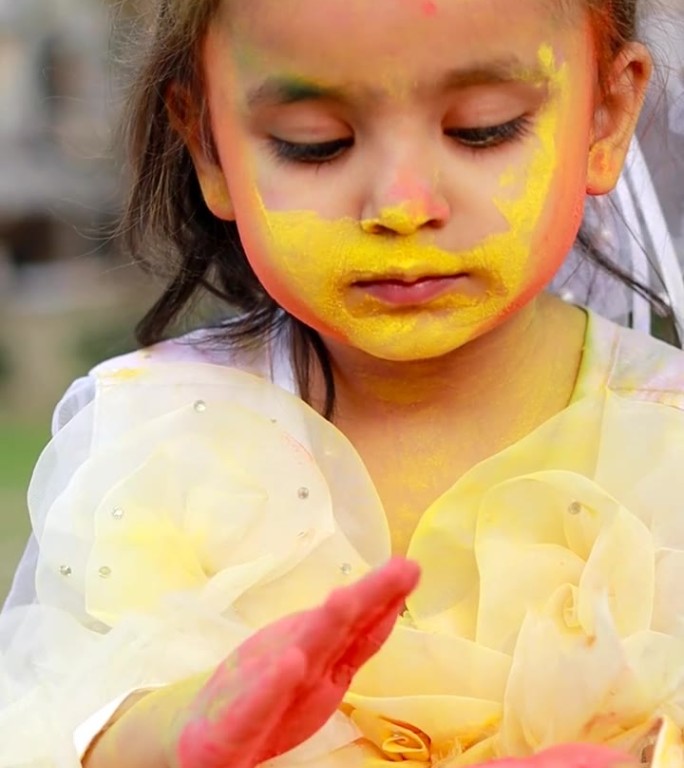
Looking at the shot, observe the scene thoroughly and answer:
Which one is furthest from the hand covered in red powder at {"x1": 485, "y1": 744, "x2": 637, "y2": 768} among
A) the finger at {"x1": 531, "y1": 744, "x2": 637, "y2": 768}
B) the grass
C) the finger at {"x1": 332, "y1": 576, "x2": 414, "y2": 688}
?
the grass

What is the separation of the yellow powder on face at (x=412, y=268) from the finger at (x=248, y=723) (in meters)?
0.35

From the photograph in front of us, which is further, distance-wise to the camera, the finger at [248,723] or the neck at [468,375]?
the neck at [468,375]

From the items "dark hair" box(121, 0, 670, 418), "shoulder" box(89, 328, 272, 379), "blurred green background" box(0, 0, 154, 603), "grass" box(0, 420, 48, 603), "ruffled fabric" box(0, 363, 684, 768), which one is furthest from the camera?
"blurred green background" box(0, 0, 154, 603)

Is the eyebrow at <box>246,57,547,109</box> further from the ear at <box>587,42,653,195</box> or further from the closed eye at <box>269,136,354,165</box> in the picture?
the ear at <box>587,42,653,195</box>

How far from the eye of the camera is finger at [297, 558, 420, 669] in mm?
823

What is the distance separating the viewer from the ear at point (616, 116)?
122 cm

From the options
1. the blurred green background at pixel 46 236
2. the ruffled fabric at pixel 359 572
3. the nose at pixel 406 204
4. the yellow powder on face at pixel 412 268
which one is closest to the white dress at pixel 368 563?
the ruffled fabric at pixel 359 572

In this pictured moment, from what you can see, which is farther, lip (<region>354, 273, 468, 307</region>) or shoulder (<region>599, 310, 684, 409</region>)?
shoulder (<region>599, 310, 684, 409</region>)

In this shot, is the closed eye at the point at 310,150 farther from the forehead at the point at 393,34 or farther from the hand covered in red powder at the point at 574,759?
the hand covered in red powder at the point at 574,759

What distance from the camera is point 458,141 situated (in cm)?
108

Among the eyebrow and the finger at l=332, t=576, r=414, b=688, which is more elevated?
the eyebrow

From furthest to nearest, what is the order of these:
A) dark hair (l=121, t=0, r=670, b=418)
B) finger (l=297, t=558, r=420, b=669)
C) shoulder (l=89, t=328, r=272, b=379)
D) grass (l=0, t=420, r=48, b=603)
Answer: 1. grass (l=0, t=420, r=48, b=603)
2. shoulder (l=89, t=328, r=272, b=379)
3. dark hair (l=121, t=0, r=670, b=418)
4. finger (l=297, t=558, r=420, b=669)

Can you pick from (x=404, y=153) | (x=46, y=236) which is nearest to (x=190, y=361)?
(x=404, y=153)

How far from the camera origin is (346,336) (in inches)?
45.1
